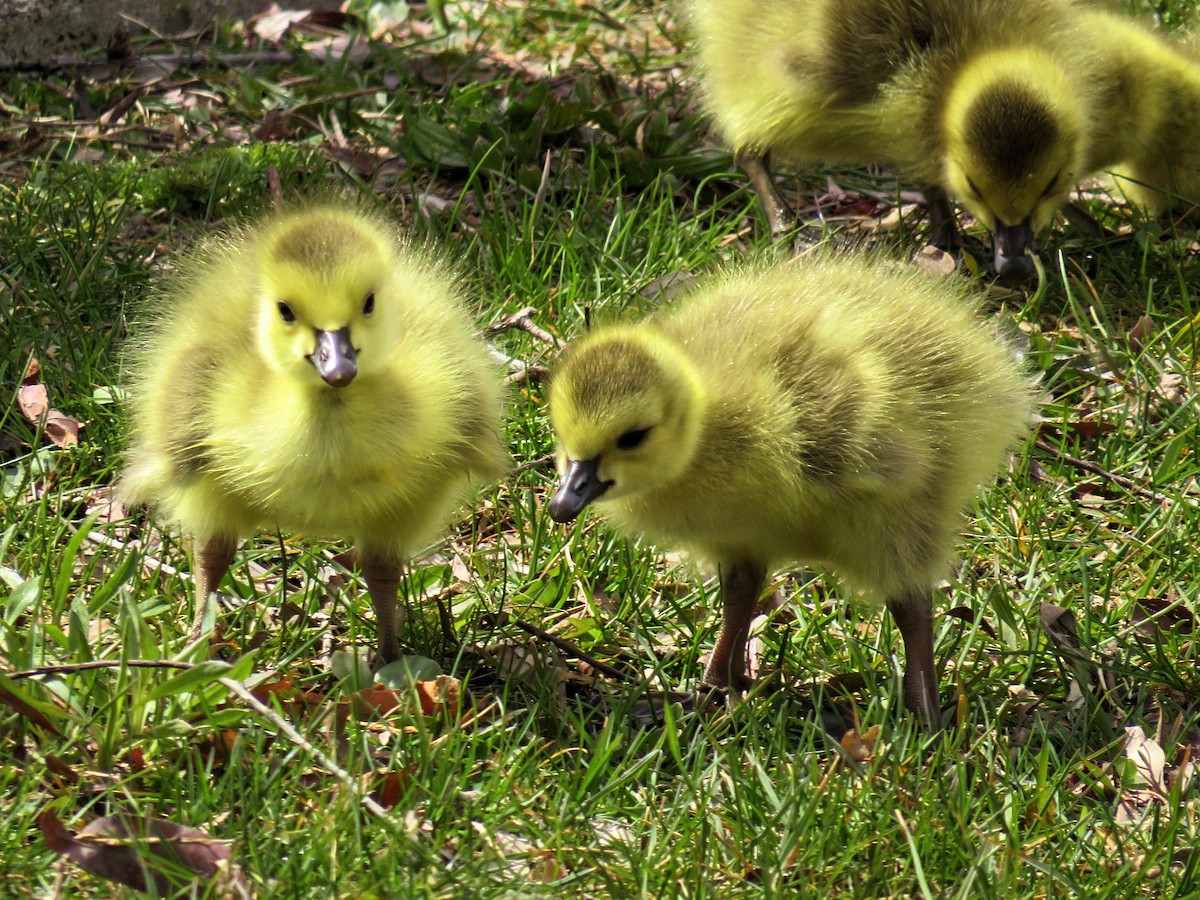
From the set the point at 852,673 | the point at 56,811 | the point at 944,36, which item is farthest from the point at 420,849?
the point at 944,36

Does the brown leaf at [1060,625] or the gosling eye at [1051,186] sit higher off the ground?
the gosling eye at [1051,186]

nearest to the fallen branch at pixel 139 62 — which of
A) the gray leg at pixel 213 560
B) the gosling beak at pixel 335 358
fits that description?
the gray leg at pixel 213 560

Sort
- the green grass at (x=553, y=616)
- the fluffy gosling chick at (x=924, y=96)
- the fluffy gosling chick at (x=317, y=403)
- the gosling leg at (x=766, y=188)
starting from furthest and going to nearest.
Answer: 1. the gosling leg at (x=766, y=188)
2. the fluffy gosling chick at (x=924, y=96)
3. the fluffy gosling chick at (x=317, y=403)
4. the green grass at (x=553, y=616)

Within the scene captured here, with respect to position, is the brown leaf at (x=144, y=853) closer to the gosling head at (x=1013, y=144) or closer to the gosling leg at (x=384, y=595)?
the gosling leg at (x=384, y=595)

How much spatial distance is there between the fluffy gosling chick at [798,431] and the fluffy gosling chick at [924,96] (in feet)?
3.87

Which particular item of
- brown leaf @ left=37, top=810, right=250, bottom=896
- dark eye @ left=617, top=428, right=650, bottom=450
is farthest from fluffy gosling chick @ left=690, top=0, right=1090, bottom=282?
brown leaf @ left=37, top=810, right=250, bottom=896

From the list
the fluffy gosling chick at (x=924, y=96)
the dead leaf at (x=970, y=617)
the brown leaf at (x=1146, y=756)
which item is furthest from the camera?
the fluffy gosling chick at (x=924, y=96)

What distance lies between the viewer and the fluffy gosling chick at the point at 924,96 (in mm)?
4289

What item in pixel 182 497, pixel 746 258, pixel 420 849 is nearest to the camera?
pixel 420 849

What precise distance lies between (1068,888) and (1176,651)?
835mm

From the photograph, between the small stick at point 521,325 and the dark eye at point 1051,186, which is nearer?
the small stick at point 521,325

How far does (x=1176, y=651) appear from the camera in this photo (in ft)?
10.6

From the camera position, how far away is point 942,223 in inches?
191

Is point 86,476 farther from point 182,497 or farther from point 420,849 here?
point 420,849
